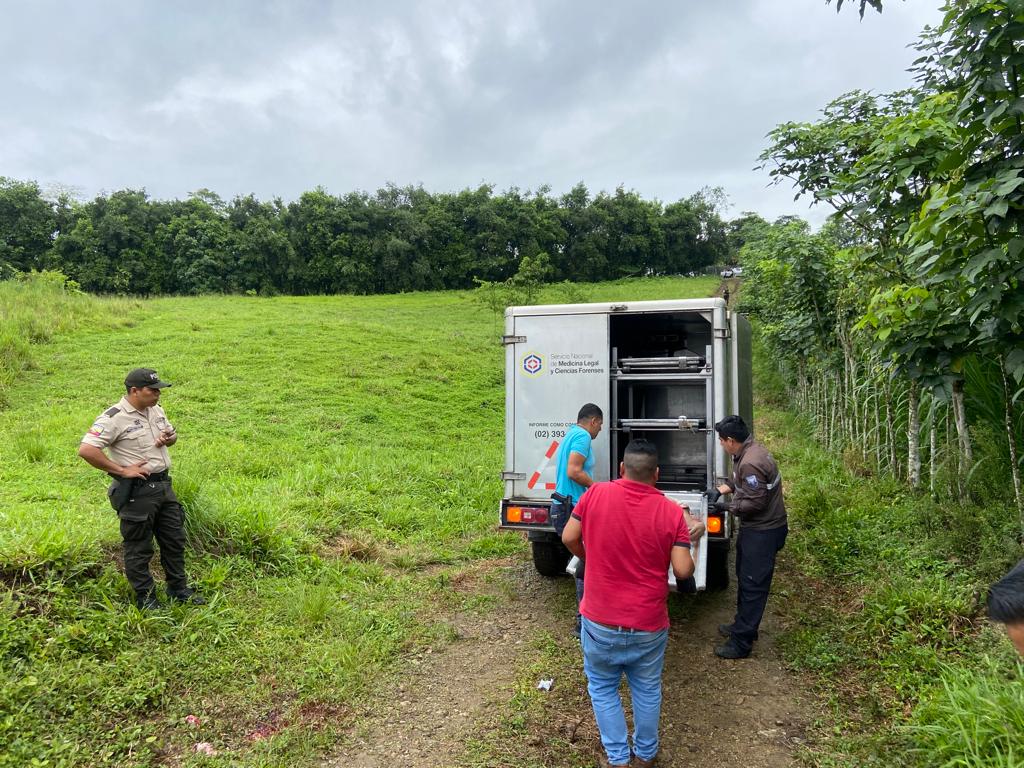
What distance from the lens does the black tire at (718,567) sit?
16.2ft

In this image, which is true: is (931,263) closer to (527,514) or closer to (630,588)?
(630,588)

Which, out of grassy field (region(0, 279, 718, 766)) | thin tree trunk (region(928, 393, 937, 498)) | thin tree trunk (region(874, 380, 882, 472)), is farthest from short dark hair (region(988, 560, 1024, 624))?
thin tree trunk (region(874, 380, 882, 472))

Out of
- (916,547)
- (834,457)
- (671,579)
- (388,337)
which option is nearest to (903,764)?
(671,579)

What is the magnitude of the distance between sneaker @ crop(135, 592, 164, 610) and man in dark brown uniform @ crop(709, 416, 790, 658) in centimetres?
403

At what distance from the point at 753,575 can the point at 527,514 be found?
176 cm

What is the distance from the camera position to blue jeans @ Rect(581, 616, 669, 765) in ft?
10.2

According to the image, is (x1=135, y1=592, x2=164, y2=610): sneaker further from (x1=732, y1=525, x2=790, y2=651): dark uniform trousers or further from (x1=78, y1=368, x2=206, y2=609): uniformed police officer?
(x1=732, y1=525, x2=790, y2=651): dark uniform trousers

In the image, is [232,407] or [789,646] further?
[232,407]

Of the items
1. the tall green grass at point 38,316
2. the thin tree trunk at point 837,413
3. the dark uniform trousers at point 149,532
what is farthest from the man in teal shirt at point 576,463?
the tall green grass at point 38,316

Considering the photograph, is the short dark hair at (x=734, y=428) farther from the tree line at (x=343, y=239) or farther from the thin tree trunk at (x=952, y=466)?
the tree line at (x=343, y=239)

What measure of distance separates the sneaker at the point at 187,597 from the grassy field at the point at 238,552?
4.1 inches

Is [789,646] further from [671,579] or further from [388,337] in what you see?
[388,337]

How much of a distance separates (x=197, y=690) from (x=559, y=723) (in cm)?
226

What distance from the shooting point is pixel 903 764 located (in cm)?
303
